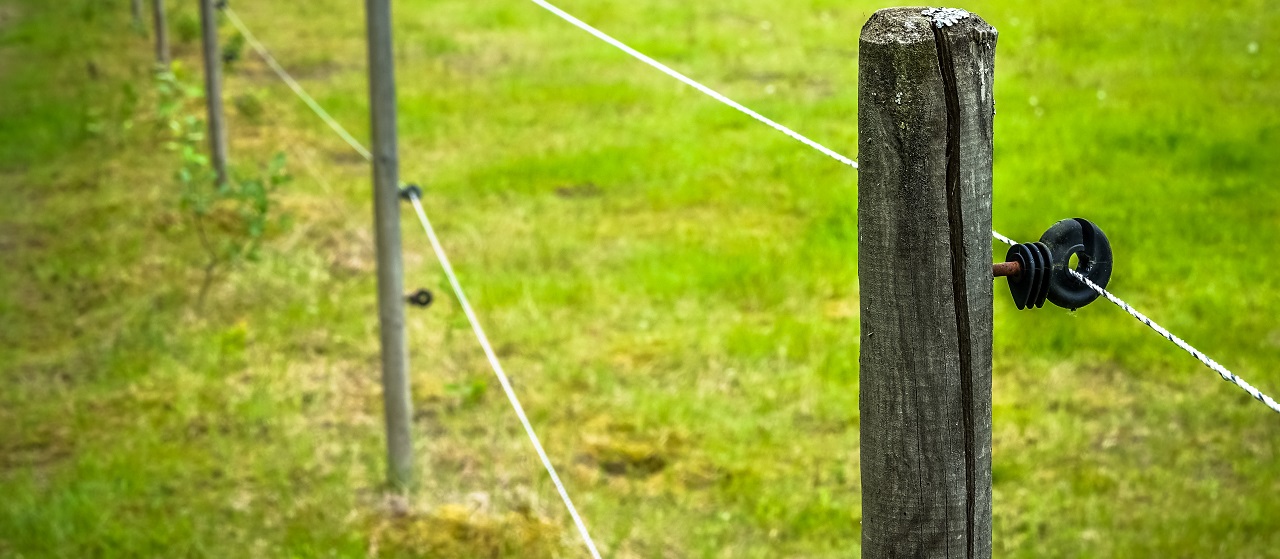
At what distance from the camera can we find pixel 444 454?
477 centimetres

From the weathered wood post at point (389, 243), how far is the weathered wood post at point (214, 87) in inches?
151

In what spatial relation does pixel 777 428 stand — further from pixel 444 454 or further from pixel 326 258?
pixel 326 258

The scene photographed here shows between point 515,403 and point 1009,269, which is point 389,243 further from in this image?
point 1009,269

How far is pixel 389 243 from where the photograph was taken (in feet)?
14.3

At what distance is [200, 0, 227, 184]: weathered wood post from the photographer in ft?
25.6

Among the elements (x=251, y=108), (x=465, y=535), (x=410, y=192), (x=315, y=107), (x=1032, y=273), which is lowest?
(x=465, y=535)

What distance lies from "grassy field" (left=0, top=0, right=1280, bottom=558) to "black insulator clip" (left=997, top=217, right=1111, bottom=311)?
8.75 feet

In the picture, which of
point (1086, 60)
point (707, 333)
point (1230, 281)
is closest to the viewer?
point (707, 333)

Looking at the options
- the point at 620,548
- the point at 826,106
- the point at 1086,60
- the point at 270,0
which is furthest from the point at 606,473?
the point at 270,0

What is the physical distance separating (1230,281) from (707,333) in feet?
8.87

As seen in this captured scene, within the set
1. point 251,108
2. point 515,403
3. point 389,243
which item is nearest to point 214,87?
point 251,108

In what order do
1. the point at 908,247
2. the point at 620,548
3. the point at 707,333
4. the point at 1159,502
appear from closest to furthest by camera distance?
the point at 908,247
the point at 620,548
the point at 1159,502
the point at 707,333

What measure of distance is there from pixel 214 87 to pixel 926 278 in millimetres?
7111

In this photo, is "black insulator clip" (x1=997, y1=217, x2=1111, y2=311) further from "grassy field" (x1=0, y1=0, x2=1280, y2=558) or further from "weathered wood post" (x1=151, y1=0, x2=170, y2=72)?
"weathered wood post" (x1=151, y1=0, x2=170, y2=72)
